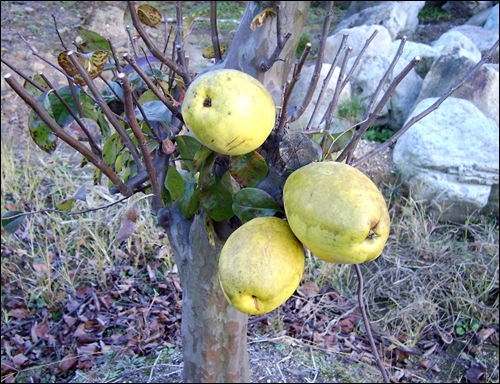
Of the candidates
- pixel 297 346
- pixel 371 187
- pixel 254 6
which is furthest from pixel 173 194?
pixel 297 346

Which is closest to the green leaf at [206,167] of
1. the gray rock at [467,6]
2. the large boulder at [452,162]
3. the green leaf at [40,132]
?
the green leaf at [40,132]

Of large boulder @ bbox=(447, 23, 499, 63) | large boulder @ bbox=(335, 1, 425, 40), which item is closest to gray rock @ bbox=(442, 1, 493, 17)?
large boulder @ bbox=(335, 1, 425, 40)

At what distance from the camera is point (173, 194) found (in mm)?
1287

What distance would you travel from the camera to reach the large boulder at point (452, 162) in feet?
12.6

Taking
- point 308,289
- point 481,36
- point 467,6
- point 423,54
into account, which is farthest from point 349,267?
point 467,6

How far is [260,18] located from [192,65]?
5.07 meters

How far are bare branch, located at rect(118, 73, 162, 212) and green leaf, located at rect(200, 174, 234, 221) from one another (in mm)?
132

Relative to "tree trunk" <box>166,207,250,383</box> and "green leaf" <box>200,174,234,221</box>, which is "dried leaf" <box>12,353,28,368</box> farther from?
"green leaf" <box>200,174,234,221</box>

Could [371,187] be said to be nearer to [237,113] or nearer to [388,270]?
[237,113]

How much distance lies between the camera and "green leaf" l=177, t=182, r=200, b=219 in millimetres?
1176

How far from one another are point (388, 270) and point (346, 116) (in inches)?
71.3

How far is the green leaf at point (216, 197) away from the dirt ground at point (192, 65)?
2.44ft

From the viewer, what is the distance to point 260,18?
1.05m

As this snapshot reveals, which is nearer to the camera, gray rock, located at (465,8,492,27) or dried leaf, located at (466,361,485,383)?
dried leaf, located at (466,361,485,383)
